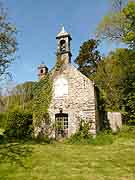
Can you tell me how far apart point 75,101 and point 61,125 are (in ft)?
7.49

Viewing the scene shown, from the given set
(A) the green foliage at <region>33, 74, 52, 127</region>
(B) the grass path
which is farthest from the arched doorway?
(B) the grass path

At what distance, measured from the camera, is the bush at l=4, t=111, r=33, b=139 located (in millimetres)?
19250

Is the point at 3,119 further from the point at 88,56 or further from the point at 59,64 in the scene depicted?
the point at 88,56

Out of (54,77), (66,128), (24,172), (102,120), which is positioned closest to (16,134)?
(66,128)

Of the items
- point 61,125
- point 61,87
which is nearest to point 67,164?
point 61,125

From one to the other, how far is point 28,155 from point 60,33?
40.9ft

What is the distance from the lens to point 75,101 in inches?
735

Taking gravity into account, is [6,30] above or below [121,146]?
above

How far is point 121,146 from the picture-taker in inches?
561

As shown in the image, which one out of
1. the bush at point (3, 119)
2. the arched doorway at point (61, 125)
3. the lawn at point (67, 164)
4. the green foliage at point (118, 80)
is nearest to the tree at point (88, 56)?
the green foliage at point (118, 80)

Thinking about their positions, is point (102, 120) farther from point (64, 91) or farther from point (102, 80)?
point (102, 80)

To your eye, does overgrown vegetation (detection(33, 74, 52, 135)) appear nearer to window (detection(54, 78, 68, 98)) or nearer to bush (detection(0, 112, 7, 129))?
window (detection(54, 78, 68, 98))

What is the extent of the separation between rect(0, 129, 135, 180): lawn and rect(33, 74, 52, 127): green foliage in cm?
639

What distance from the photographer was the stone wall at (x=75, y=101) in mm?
18234
